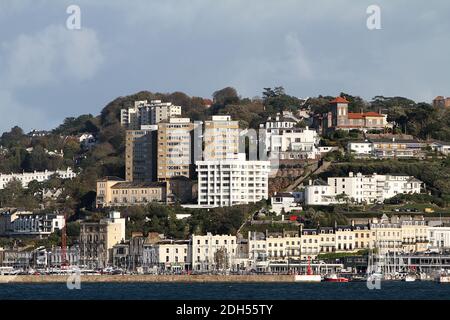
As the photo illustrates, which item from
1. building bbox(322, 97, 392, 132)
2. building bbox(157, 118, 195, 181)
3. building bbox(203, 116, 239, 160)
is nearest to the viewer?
building bbox(203, 116, 239, 160)

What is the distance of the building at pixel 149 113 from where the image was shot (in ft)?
297

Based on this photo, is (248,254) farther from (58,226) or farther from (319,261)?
(58,226)

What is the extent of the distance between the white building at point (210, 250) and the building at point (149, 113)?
2197 cm

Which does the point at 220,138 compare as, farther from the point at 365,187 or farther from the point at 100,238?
the point at 100,238

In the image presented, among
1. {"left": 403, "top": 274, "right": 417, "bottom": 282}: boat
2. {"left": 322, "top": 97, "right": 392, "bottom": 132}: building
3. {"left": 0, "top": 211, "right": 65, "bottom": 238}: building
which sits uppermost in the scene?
{"left": 322, "top": 97, "right": 392, "bottom": 132}: building

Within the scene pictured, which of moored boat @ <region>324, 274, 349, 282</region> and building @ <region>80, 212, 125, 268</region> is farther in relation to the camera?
building @ <region>80, 212, 125, 268</region>

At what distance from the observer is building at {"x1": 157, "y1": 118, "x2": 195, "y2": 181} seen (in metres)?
79.0

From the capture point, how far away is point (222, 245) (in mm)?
67000

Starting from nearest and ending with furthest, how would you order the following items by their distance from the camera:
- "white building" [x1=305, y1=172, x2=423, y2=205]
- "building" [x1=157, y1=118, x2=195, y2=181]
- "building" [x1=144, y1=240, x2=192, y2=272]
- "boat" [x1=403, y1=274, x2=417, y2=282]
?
"boat" [x1=403, y1=274, x2=417, y2=282]
"building" [x1=144, y1=240, x2=192, y2=272]
"white building" [x1=305, y1=172, x2=423, y2=205]
"building" [x1=157, y1=118, x2=195, y2=181]

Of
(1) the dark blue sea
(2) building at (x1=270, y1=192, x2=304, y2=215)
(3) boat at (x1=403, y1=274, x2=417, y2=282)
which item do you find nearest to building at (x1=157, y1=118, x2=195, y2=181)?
(2) building at (x1=270, y1=192, x2=304, y2=215)

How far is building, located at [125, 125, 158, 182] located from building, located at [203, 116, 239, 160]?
3.63 meters

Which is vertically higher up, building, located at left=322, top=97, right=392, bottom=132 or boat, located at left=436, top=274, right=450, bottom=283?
building, located at left=322, top=97, right=392, bottom=132

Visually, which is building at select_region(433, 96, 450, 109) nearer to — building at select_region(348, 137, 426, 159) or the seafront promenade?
building at select_region(348, 137, 426, 159)
